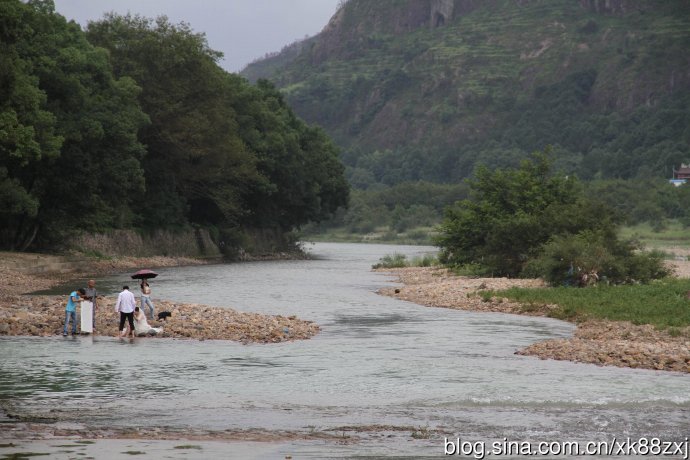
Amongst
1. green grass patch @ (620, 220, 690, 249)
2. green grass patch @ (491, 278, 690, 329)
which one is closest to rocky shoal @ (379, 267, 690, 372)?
green grass patch @ (491, 278, 690, 329)

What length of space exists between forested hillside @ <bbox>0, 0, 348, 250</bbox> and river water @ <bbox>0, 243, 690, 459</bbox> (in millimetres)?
24520

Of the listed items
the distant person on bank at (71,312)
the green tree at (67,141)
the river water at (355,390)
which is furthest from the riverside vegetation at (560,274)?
the green tree at (67,141)

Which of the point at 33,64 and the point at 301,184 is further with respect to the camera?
the point at 301,184

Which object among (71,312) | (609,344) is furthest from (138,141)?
(609,344)

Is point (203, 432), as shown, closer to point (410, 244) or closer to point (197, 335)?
point (197, 335)

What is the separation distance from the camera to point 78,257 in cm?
7412

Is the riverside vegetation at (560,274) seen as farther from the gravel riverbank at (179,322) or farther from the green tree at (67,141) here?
the green tree at (67,141)

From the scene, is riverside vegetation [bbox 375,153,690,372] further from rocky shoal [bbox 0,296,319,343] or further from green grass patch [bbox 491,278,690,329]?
rocky shoal [bbox 0,296,319,343]

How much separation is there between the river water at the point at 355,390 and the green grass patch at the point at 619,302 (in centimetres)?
262

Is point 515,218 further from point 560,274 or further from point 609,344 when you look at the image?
point 609,344

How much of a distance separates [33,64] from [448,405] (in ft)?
154

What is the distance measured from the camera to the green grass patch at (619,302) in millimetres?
38188

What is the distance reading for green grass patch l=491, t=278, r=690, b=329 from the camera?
38188mm

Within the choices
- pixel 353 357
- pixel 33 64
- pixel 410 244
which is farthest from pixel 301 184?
pixel 353 357
